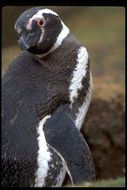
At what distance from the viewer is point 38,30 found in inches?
170

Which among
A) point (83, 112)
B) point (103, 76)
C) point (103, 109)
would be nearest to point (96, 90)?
point (103, 109)

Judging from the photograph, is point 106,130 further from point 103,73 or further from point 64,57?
point 64,57

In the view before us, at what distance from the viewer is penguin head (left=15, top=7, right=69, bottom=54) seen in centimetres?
424

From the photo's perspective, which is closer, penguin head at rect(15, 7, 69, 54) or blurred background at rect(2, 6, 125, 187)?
penguin head at rect(15, 7, 69, 54)

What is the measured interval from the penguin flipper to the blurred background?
300 cm

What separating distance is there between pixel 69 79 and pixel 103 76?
5908mm

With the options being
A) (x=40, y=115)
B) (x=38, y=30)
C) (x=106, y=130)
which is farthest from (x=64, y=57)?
(x=106, y=130)

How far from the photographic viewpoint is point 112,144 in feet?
28.4

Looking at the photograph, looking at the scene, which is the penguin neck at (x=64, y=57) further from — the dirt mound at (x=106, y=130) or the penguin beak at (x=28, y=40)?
the dirt mound at (x=106, y=130)

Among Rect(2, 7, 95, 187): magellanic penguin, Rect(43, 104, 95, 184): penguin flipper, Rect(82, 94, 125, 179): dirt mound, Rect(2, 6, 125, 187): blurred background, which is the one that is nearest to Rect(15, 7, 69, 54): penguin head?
Result: Rect(2, 7, 95, 187): magellanic penguin

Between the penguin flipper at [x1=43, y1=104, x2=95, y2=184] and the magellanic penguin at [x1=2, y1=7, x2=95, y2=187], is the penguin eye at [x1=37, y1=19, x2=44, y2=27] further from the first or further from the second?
the penguin flipper at [x1=43, y1=104, x2=95, y2=184]

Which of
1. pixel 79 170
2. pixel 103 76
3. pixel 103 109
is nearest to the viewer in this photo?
pixel 79 170

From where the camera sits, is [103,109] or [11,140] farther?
[103,109]

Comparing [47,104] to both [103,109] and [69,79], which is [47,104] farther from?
[103,109]
